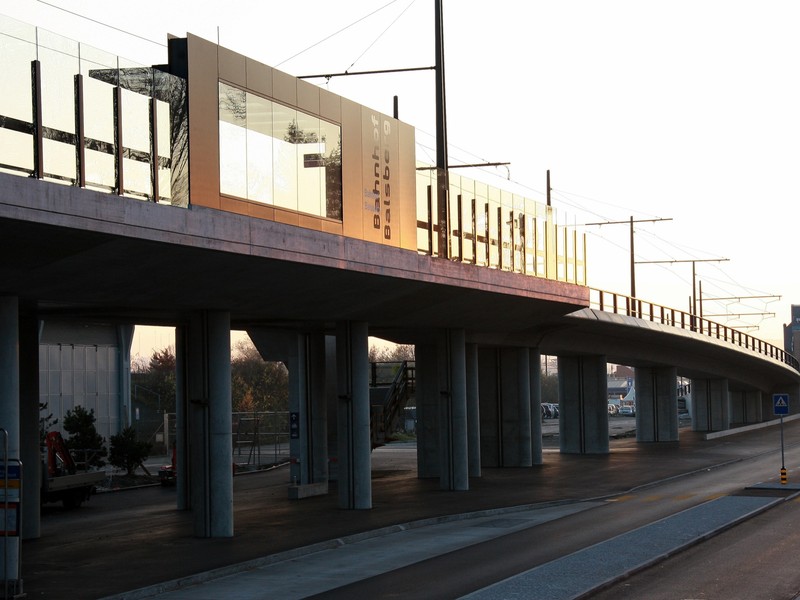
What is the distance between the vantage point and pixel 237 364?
401 ft

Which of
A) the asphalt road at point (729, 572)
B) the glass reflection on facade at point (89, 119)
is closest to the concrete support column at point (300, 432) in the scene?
the asphalt road at point (729, 572)

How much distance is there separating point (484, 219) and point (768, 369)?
57.0m

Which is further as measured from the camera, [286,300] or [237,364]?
[237,364]

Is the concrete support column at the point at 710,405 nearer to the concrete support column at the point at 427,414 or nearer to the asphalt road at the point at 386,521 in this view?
the asphalt road at the point at 386,521

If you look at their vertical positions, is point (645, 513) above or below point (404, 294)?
below

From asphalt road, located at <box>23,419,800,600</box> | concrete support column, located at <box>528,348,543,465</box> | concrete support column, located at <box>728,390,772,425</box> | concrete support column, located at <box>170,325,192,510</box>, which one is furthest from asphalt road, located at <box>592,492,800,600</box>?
concrete support column, located at <box>728,390,772,425</box>

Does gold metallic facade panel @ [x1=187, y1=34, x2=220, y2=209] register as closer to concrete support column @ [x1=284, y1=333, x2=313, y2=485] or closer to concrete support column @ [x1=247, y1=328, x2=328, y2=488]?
concrete support column @ [x1=247, y1=328, x2=328, y2=488]

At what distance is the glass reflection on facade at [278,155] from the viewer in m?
21.7

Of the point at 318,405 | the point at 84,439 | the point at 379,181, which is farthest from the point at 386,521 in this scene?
the point at 84,439

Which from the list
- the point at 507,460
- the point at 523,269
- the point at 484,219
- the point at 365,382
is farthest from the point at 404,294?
the point at 507,460

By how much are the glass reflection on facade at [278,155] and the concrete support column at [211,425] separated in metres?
3.43

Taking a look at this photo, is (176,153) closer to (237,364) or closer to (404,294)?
(404,294)

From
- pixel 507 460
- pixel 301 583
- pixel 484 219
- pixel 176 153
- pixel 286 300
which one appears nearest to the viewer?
pixel 301 583

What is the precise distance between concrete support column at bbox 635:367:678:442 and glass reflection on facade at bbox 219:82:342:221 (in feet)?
151
